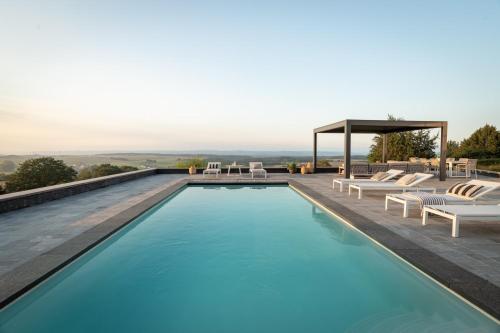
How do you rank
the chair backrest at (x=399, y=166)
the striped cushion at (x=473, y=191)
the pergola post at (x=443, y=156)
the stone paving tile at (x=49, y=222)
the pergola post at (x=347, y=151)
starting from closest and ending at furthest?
the stone paving tile at (x=49, y=222) → the striped cushion at (x=473, y=191) → the chair backrest at (x=399, y=166) → the pergola post at (x=347, y=151) → the pergola post at (x=443, y=156)

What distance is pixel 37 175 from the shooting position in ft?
92.4

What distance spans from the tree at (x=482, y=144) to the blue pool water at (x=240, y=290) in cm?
3441

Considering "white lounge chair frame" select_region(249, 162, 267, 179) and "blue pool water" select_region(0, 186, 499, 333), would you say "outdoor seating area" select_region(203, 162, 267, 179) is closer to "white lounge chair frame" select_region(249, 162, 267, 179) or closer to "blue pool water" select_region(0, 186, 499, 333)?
"white lounge chair frame" select_region(249, 162, 267, 179)

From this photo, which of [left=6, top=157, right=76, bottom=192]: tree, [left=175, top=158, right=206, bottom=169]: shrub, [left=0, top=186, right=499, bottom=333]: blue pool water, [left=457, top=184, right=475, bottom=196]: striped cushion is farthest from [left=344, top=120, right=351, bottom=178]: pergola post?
[left=6, top=157, right=76, bottom=192]: tree

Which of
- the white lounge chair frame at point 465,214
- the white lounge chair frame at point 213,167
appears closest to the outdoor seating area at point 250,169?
the white lounge chair frame at point 213,167

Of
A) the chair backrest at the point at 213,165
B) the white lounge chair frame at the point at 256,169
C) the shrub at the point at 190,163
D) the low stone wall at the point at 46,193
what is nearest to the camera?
the low stone wall at the point at 46,193

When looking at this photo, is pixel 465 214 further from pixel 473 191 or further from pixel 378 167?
pixel 378 167

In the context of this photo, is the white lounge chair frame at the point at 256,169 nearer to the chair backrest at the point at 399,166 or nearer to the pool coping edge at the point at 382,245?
the chair backrest at the point at 399,166

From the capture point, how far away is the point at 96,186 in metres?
9.46

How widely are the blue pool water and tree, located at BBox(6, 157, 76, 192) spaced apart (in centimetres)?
3034

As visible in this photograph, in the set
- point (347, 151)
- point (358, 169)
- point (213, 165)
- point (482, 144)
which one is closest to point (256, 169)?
point (213, 165)

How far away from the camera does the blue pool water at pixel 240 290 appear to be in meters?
2.43

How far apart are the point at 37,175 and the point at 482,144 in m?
53.3

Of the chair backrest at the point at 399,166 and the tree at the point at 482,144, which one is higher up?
the tree at the point at 482,144
